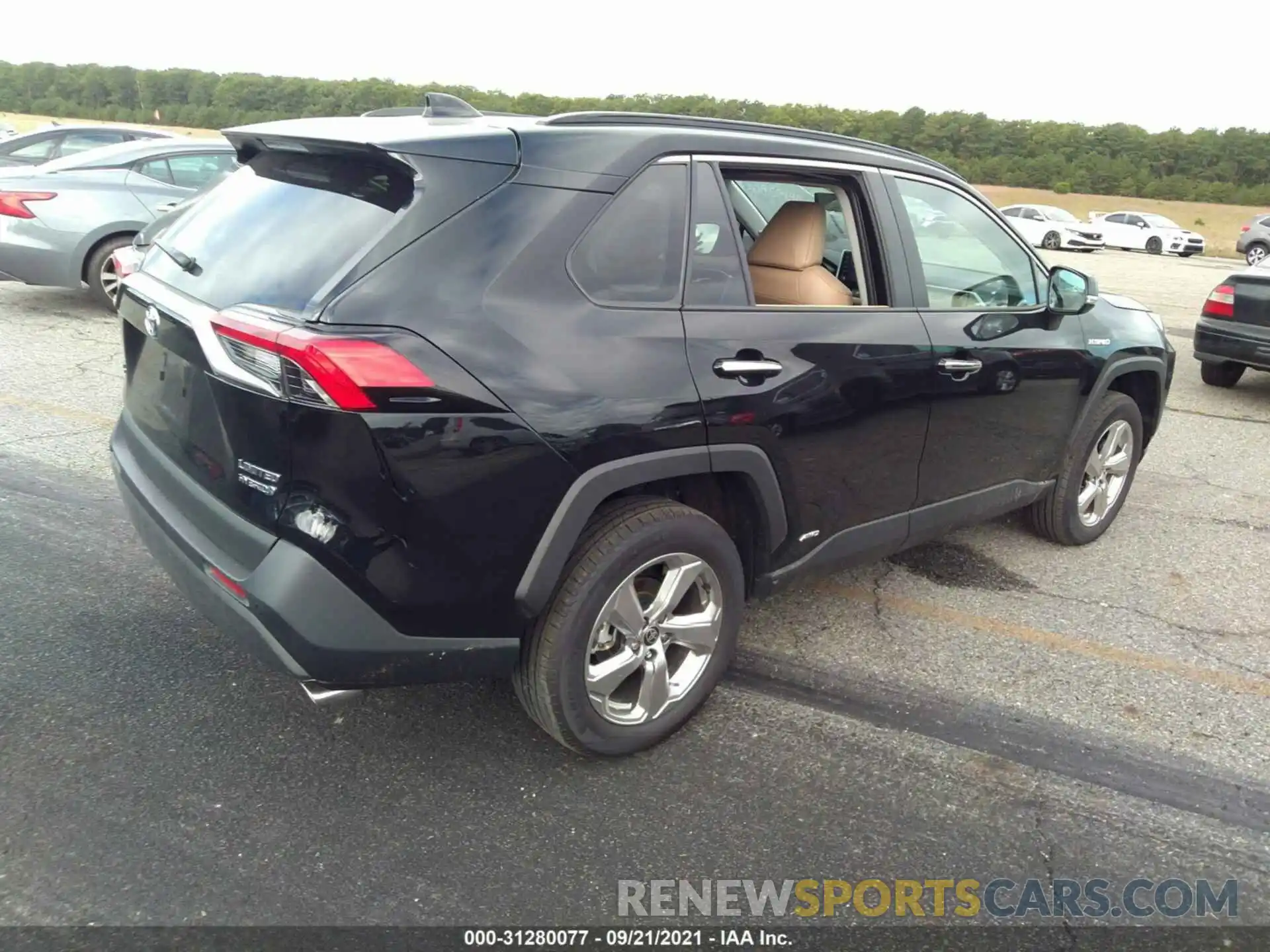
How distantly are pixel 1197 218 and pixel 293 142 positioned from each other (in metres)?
54.2

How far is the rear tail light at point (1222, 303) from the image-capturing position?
8016 mm

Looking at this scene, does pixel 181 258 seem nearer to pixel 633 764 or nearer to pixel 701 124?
pixel 701 124

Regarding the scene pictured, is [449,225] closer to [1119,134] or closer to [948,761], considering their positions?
[948,761]

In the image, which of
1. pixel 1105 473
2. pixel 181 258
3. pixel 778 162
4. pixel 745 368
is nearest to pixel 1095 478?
pixel 1105 473

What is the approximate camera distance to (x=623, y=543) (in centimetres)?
270

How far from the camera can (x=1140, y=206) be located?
160 feet

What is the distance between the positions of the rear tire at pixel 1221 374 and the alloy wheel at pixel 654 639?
25.2 feet

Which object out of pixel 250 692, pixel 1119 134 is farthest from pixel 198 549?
pixel 1119 134

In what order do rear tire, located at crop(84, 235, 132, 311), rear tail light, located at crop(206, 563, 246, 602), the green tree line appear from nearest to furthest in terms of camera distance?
rear tail light, located at crop(206, 563, 246, 602)
rear tire, located at crop(84, 235, 132, 311)
the green tree line

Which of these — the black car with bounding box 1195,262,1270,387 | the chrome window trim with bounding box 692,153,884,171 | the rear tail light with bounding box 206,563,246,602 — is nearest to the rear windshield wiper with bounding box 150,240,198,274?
the rear tail light with bounding box 206,563,246,602

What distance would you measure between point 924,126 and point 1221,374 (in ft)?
182

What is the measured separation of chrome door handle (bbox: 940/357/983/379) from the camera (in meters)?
3.54

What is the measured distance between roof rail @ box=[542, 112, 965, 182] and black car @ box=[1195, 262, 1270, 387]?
561cm

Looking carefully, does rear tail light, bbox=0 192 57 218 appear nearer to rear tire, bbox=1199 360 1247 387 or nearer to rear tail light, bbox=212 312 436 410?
rear tail light, bbox=212 312 436 410
